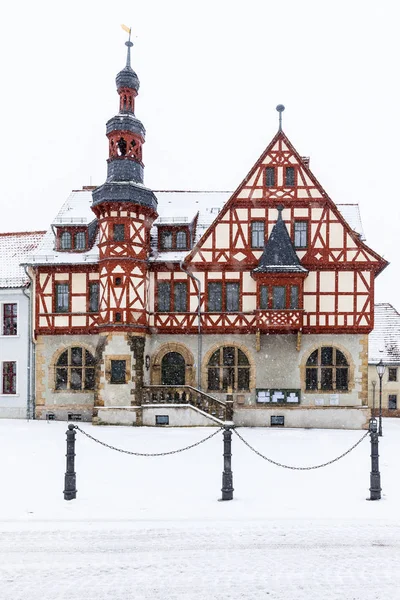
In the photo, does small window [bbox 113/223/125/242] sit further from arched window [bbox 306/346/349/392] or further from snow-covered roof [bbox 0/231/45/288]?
arched window [bbox 306/346/349/392]

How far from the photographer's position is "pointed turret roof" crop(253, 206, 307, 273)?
29.8 m

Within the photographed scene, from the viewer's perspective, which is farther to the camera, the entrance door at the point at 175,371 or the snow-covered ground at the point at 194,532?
the entrance door at the point at 175,371

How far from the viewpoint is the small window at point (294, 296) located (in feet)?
98.1

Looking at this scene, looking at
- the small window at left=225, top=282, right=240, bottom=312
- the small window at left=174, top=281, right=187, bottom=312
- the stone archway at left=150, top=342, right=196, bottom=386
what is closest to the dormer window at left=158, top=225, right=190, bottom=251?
the small window at left=174, top=281, right=187, bottom=312

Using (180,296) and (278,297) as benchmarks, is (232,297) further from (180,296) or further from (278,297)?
(180,296)

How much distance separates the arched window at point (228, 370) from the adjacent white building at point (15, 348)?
8905 millimetres

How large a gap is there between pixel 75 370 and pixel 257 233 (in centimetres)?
1081

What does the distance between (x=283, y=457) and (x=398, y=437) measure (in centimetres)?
1035

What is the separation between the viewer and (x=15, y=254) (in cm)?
3544

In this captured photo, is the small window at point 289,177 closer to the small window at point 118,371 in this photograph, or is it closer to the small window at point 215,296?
the small window at point 215,296

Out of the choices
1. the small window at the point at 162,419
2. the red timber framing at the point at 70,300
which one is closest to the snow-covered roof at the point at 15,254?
the red timber framing at the point at 70,300

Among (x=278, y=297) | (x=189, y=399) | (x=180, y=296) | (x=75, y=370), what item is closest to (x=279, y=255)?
(x=278, y=297)

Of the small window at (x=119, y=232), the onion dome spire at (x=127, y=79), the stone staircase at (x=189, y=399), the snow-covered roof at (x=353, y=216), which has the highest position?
the onion dome spire at (x=127, y=79)

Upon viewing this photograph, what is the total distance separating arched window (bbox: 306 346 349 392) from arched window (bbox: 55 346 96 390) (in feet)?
33.5
